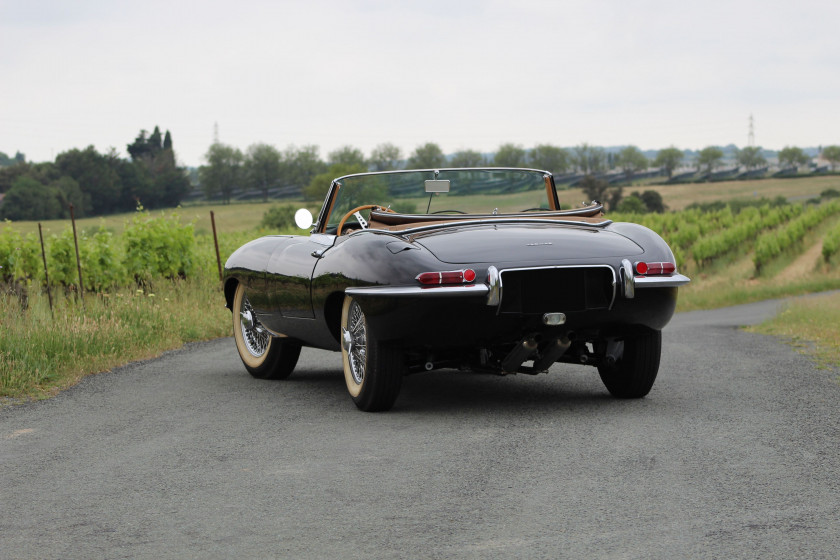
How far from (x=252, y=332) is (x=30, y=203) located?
81.1m

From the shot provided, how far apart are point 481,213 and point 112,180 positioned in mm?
96601

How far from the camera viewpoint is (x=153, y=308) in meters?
13.4

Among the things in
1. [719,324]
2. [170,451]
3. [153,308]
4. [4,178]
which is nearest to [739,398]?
[170,451]

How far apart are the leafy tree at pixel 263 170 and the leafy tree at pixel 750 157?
261 ft

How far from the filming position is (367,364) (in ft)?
22.3

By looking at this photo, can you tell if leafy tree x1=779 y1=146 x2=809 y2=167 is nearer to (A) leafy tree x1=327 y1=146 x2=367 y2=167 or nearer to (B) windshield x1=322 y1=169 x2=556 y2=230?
(A) leafy tree x1=327 y1=146 x2=367 y2=167

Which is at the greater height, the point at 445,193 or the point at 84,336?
the point at 445,193

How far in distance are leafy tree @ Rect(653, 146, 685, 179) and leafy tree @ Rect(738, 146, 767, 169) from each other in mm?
11038

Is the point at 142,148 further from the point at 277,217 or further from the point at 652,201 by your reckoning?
the point at 652,201

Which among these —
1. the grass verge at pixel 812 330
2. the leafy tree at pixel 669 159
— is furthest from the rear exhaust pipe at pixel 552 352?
the leafy tree at pixel 669 159

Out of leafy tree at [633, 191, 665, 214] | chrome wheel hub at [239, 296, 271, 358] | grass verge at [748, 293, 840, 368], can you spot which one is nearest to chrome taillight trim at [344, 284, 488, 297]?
chrome wheel hub at [239, 296, 271, 358]

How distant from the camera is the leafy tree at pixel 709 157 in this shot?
175200 mm

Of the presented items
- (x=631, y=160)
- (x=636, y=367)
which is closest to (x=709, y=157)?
(x=631, y=160)

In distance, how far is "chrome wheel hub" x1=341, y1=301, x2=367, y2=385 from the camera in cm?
704
